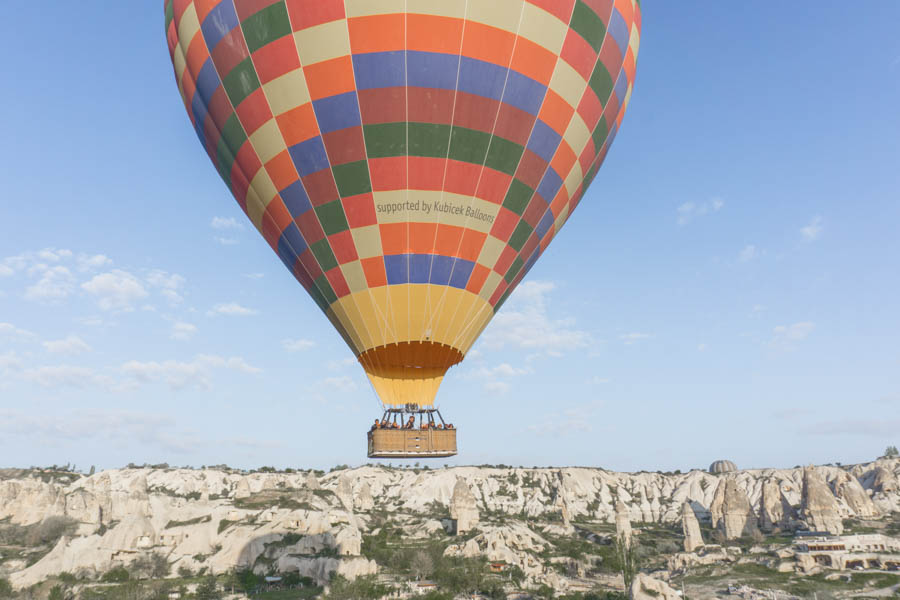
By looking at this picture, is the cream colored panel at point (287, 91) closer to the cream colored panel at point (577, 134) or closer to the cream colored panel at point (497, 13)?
the cream colored panel at point (497, 13)

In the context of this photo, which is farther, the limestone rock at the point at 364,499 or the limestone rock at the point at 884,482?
the limestone rock at the point at 364,499

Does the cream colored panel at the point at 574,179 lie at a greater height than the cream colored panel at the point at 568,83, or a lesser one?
lesser

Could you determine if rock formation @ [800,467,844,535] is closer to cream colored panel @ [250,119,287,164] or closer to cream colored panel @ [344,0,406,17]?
cream colored panel @ [250,119,287,164]

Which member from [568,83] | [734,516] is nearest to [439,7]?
[568,83]

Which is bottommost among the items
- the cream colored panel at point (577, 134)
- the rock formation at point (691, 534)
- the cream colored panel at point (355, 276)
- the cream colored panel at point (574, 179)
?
the rock formation at point (691, 534)

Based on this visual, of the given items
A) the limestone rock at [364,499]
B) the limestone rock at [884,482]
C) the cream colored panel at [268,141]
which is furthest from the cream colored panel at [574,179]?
the limestone rock at [884,482]

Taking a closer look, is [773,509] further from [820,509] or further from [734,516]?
[820,509]
